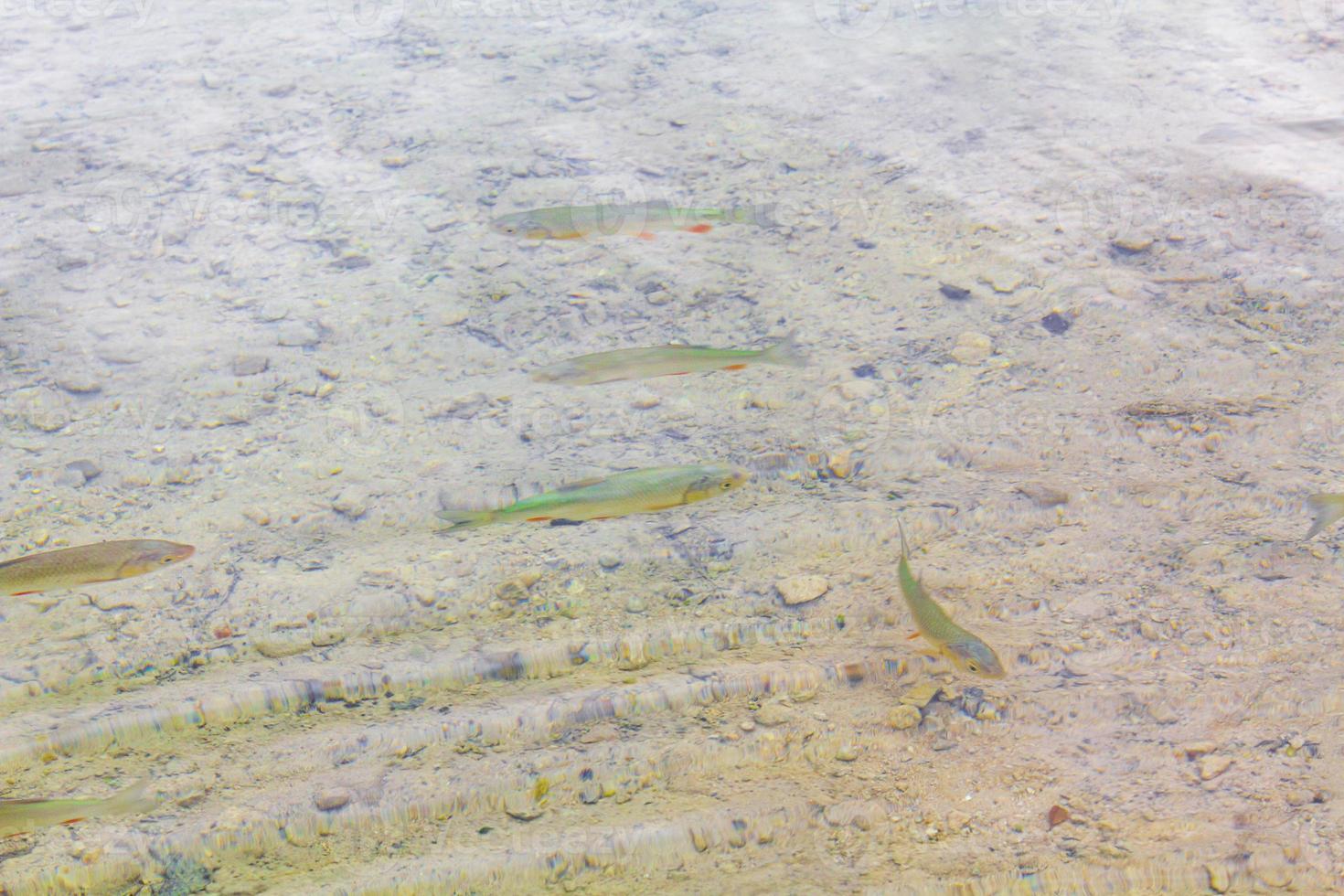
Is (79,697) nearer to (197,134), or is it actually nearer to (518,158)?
(518,158)

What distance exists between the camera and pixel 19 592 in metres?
3.37

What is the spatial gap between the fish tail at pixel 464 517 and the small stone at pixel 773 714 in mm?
1322

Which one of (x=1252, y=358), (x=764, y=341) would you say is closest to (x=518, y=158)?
(x=764, y=341)

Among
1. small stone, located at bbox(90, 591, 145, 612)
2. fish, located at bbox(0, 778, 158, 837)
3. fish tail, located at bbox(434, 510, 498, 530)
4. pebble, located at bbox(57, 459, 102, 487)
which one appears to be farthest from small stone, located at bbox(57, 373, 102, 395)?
fish, located at bbox(0, 778, 158, 837)

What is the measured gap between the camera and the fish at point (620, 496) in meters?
3.57

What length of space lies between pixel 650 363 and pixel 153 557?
6.89 feet

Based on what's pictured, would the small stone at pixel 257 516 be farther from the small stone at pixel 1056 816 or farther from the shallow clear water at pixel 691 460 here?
the small stone at pixel 1056 816

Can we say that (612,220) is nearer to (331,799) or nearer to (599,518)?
(599,518)

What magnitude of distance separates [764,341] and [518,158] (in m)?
2.42

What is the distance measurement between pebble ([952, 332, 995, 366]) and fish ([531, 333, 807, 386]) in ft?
2.91

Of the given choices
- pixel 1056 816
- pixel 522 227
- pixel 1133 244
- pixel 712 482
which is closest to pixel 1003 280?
pixel 1133 244

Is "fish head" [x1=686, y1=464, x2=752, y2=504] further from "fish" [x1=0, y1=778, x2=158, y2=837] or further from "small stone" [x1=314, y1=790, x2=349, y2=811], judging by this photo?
"fish" [x1=0, y1=778, x2=158, y2=837]

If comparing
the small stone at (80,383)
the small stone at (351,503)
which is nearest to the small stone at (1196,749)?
the small stone at (351,503)

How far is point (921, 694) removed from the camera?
315 centimetres
